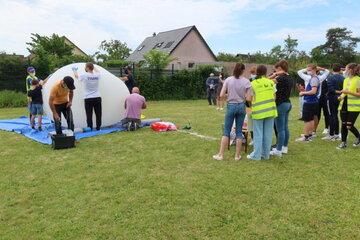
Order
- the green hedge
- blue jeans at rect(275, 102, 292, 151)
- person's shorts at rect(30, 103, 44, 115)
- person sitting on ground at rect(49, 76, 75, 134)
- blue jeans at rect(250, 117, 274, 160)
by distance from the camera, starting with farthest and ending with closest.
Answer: the green hedge < person's shorts at rect(30, 103, 44, 115) < person sitting on ground at rect(49, 76, 75, 134) < blue jeans at rect(275, 102, 292, 151) < blue jeans at rect(250, 117, 274, 160)

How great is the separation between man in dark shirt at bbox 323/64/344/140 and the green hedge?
596 inches

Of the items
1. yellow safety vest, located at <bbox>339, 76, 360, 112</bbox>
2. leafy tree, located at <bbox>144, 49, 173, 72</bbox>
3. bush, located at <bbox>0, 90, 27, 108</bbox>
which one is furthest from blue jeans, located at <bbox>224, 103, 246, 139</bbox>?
leafy tree, located at <bbox>144, 49, 173, 72</bbox>

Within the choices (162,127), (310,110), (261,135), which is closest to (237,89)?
(261,135)

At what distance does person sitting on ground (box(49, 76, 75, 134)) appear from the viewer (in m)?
8.48

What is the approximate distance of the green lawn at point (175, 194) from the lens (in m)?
4.34

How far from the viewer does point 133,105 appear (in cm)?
1063

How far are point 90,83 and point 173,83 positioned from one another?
14531 millimetres

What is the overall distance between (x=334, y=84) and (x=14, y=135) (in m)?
8.38

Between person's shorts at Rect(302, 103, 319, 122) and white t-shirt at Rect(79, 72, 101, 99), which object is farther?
white t-shirt at Rect(79, 72, 101, 99)

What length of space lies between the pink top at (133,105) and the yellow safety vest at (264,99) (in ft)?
14.2

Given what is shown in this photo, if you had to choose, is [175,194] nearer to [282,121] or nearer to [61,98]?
[282,121]

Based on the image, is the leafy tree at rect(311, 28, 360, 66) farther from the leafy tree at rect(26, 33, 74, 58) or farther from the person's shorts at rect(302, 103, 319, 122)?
the person's shorts at rect(302, 103, 319, 122)

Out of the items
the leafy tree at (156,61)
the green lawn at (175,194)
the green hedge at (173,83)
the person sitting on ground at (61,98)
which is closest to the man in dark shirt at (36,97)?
the person sitting on ground at (61,98)

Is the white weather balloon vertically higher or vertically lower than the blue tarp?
higher
